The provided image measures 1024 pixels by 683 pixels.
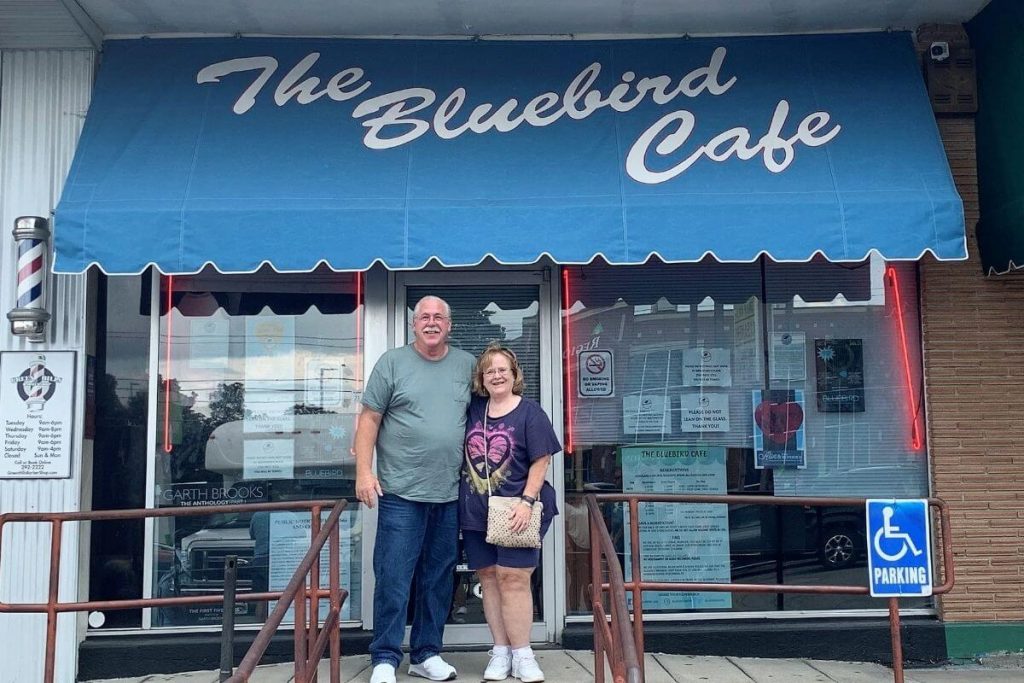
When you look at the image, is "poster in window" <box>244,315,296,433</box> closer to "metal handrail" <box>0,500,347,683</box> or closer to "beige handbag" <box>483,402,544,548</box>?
"metal handrail" <box>0,500,347,683</box>

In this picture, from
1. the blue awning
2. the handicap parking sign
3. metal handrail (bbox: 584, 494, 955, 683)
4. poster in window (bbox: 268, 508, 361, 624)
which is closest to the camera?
metal handrail (bbox: 584, 494, 955, 683)

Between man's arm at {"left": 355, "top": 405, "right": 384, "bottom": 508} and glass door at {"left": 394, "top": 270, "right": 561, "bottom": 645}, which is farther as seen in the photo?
glass door at {"left": 394, "top": 270, "right": 561, "bottom": 645}

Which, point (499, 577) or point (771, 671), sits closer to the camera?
point (499, 577)

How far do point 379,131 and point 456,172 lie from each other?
1.92 ft

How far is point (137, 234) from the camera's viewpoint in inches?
223

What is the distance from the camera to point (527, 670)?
17.5 feet

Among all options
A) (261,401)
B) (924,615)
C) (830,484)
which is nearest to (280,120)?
(261,401)

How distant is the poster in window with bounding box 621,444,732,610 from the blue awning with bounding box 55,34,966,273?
5.24 feet

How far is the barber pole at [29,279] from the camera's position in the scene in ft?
20.1

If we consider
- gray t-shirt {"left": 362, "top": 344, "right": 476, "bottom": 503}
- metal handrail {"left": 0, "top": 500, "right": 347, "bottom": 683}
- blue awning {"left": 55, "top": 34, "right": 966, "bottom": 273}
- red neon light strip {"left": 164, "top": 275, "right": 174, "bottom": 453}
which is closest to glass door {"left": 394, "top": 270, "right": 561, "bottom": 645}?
blue awning {"left": 55, "top": 34, "right": 966, "bottom": 273}

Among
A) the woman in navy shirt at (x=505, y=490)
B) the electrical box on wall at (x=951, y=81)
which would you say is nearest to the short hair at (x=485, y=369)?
the woman in navy shirt at (x=505, y=490)

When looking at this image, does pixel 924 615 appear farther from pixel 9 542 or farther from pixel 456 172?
pixel 9 542

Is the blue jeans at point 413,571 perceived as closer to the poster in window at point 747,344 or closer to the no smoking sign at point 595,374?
the no smoking sign at point 595,374

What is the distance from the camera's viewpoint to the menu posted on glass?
618 centimetres
